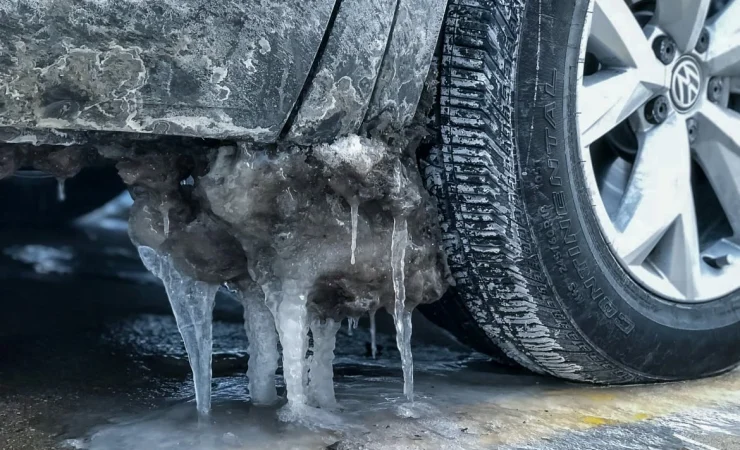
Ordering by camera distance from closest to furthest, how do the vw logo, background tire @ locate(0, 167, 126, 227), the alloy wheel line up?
1. the alloy wheel
2. the vw logo
3. background tire @ locate(0, 167, 126, 227)

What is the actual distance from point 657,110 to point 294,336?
3.58 feet

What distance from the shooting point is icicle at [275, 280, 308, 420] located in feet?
4.88

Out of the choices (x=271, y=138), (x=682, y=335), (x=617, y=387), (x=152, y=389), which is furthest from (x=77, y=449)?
(x=682, y=335)

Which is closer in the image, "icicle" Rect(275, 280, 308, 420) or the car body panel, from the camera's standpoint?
the car body panel

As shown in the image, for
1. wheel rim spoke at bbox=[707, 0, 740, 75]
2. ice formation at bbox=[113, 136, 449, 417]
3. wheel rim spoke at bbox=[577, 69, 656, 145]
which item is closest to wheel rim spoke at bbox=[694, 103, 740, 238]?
wheel rim spoke at bbox=[707, 0, 740, 75]

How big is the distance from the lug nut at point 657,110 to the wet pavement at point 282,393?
672 millimetres

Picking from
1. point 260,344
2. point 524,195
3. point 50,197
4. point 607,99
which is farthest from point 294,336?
point 50,197

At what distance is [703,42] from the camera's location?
2.03 meters

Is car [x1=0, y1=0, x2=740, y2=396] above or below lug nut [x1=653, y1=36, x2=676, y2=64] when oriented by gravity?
below

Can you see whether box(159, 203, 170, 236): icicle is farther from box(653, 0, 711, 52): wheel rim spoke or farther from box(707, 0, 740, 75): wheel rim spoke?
box(707, 0, 740, 75): wheel rim spoke

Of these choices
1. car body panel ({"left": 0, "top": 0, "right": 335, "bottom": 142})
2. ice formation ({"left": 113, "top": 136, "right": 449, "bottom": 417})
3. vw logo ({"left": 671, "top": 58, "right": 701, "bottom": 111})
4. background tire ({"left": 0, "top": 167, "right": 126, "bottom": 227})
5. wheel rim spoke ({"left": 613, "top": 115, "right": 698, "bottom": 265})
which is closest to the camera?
car body panel ({"left": 0, "top": 0, "right": 335, "bottom": 142})

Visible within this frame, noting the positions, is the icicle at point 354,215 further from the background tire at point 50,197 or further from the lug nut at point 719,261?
the background tire at point 50,197

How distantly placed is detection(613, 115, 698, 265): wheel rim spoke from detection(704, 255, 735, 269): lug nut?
0.77ft

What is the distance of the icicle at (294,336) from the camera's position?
4.88 feet
